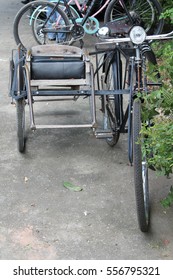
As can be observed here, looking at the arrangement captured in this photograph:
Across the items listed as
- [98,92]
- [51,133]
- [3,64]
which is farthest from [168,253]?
[3,64]

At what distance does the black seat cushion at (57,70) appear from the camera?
4.49 m

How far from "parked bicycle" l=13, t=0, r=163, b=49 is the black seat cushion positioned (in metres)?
2.82

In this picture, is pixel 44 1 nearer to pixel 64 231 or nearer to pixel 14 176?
pixel 14 176

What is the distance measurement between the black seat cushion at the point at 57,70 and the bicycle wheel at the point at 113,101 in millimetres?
287

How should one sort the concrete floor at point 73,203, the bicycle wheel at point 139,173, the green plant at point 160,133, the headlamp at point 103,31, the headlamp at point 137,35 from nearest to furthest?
1. the green plant at point 160,133
2. the bicycle wheel at point 139,173
3. the concrete floor at point 73,203
4. the headlamp at point 137,35
5. the headlamp at point 103,31

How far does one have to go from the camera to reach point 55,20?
763 centimetres

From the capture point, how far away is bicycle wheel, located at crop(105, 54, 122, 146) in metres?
4.38

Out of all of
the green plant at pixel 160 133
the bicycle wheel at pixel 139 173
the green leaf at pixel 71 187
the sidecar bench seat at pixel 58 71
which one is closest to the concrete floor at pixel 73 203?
the green leaf at pixel 71 187

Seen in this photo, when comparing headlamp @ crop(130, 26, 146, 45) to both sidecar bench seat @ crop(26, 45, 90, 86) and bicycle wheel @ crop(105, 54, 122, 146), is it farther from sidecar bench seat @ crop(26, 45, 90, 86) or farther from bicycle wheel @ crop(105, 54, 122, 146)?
sidecar bench seat @ crop(26, 45, 90, 86)

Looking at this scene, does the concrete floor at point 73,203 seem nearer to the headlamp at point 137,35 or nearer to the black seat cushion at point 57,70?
the black seat cushion at point 57,70

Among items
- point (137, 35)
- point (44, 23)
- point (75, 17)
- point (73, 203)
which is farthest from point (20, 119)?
point (75, 17)

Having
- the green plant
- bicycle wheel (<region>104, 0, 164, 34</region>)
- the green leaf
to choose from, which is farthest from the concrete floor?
bicycle wheel (<region>104, 0, 164, 34</region>)

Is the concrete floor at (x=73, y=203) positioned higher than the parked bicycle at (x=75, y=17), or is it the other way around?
the parked bicycle at (x=75, y=17)

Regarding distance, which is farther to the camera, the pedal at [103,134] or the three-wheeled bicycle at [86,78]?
the pedal at [103,134]
